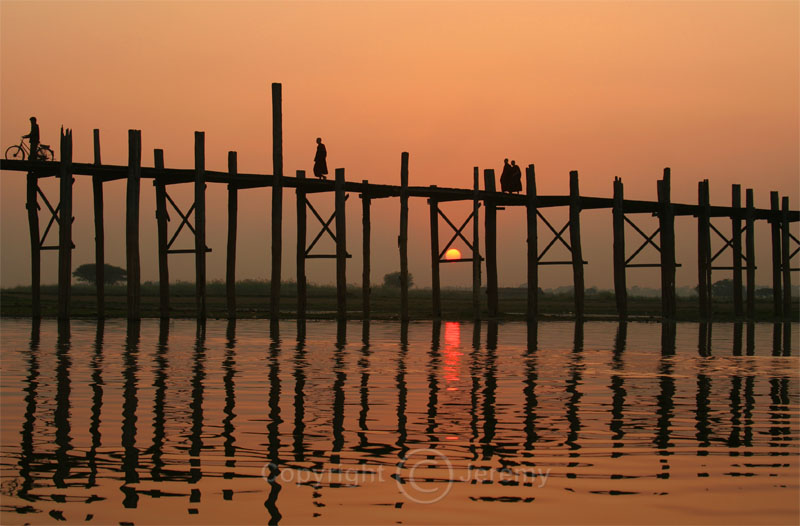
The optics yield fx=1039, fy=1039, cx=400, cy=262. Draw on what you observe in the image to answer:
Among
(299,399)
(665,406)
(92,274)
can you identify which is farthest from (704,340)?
(92,274)

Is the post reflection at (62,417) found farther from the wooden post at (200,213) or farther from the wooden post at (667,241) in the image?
the wooden post at (667,241)

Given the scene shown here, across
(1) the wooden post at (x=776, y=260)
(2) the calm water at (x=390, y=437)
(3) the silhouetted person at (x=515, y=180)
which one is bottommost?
(2) the calm water at (x=390, y=437)

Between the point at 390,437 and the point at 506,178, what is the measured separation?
20218 mm

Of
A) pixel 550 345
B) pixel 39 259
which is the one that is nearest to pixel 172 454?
pixel 550 345

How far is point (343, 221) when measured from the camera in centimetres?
2541

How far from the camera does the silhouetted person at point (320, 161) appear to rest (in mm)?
25156

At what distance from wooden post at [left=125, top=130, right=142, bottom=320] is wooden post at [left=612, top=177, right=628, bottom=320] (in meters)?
13.0

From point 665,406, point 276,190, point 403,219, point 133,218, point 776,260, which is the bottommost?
point 665,406

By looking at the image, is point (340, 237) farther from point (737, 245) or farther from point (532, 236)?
point (737, 245)

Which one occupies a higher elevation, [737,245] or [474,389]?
[737,245]

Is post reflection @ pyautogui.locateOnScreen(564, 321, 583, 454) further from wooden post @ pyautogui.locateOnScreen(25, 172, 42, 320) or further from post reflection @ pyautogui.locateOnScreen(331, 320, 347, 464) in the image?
wooden post @ pyautogui.locateOnScreen(25, 172, 42, 320)

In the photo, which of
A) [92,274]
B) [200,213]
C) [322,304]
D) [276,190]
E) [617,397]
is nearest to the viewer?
[617,397]

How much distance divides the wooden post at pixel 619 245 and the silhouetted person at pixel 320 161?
841cm

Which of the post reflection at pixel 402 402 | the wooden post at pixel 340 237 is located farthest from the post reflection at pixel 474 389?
the wooden post at pixel 340 237
